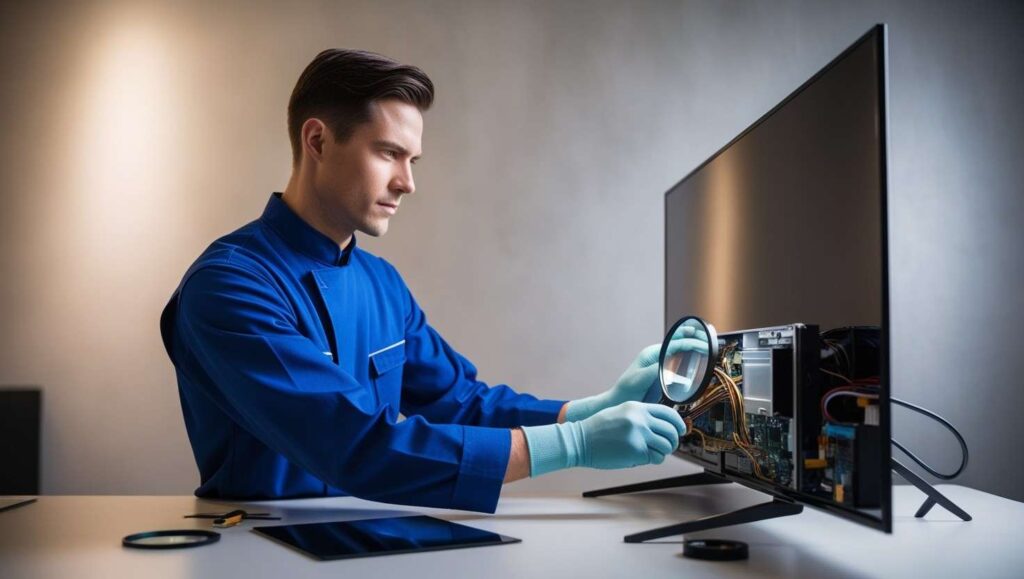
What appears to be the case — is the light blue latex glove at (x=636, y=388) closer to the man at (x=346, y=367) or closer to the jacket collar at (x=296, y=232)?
the man at (x=346, y=367)

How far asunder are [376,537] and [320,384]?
248 mm

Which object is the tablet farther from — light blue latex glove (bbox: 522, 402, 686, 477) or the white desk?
light blue latex glove (bbox: 522, 402, 686, 477)

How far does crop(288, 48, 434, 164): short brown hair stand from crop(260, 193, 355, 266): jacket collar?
0.57 ft

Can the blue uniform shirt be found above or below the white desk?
above

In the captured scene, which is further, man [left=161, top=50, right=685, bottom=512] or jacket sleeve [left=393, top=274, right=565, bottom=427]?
jacket sleeve [left=393, top=274, right=565, bottom=427]

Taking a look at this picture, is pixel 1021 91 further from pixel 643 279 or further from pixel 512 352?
pixel 512 352

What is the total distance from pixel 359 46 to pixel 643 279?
50.6 inches

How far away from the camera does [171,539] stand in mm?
1179

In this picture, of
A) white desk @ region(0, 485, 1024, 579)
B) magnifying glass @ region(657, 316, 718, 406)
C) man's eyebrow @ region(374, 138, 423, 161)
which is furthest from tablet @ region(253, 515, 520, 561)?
man's eyebrow @ region(374, 138, 423, 161)

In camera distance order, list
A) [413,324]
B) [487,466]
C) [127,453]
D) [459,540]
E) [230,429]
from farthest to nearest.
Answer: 1. [127,453]
2. [413,324]
3. [230,429]
4. [487,466]
5. [459,540]

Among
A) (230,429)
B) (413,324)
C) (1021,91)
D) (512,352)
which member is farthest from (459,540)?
(1021,91)

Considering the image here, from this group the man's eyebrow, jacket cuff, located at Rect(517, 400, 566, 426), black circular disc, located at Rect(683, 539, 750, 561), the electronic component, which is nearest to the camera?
the electronic component

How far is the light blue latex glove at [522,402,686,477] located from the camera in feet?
4.24

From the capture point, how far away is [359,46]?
10.2ft
